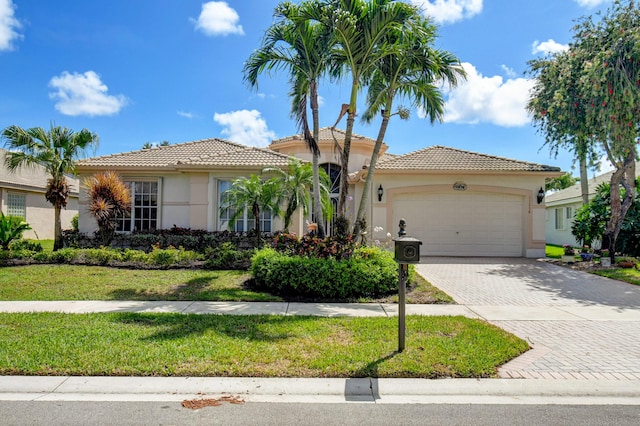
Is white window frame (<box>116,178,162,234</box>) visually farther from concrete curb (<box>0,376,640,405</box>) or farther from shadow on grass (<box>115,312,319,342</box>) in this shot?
concrete curb (<box>0,376,640,405</box>)

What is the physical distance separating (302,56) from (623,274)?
38.0ft

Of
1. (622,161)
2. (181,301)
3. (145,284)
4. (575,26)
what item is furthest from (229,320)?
(575,26)

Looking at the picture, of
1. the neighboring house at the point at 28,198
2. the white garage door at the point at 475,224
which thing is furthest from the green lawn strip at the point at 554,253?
the neighboring house at the point at 28,198

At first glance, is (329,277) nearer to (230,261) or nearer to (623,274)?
(230,261)

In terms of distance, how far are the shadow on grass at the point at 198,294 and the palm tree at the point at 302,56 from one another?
247cm

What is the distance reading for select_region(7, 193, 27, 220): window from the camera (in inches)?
787

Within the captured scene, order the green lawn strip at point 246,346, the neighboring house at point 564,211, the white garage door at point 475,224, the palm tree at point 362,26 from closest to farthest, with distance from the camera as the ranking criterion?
the green lawn strip at point 246,346 → the palm tree at point 362,26 → the white garage door at point 475,224 → the neighboring house at point 564,211

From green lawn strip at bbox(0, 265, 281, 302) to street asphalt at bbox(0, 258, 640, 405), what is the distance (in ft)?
1.66

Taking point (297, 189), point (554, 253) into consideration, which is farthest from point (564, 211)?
point (297, 189)

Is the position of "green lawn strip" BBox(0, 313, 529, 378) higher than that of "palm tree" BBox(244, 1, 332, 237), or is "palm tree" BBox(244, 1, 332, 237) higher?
"palm tree" BBox(244, 1, 332, 237)

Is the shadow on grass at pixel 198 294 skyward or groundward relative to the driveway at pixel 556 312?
skyward

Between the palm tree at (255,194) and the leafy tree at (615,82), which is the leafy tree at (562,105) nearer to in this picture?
the leafy tree at (615,82)

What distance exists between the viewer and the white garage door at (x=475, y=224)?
15.9 meters

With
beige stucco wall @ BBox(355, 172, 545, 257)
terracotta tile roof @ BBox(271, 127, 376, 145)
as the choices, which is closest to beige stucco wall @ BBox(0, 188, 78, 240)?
terracotta tile roof @ BBox(271, 127, 376, 145)
